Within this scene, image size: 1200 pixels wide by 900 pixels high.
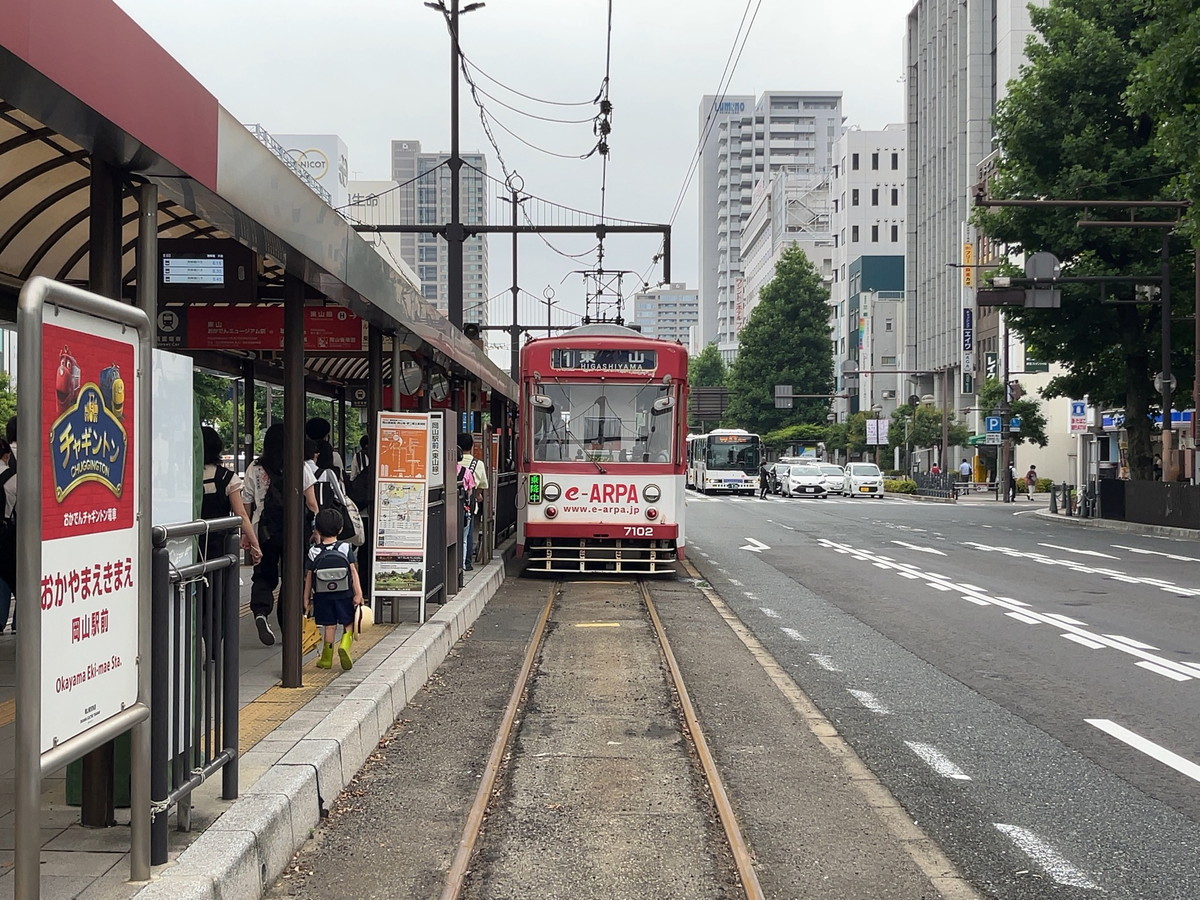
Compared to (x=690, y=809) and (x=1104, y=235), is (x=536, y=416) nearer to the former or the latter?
(x=690, y=809)

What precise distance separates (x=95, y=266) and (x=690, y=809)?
3483 millimetres

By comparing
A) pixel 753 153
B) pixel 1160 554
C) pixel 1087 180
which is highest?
pixel 753 153

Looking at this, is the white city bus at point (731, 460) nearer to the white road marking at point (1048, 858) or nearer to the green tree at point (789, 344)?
the green tree at point (789, 344)

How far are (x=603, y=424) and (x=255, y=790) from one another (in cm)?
1141

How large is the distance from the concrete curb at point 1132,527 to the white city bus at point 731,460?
21562 millimetres

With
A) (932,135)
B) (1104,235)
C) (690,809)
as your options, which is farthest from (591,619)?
(932,135)

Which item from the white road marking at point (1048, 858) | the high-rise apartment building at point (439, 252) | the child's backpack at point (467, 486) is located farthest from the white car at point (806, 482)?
the white road marking at point (1048, 858)

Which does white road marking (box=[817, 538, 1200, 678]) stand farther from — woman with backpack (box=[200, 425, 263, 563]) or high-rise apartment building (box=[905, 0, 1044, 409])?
high-rise apartment building (box=[905, 0, 1044, 409])

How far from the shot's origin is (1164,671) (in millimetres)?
9430

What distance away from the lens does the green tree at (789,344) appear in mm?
82750

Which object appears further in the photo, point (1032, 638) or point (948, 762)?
point (1032, 638)

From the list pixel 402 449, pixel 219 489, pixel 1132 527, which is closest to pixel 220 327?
pixel 402 449

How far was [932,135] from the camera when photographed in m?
81.5

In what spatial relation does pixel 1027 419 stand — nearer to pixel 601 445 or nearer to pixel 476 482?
pixel 601 445
